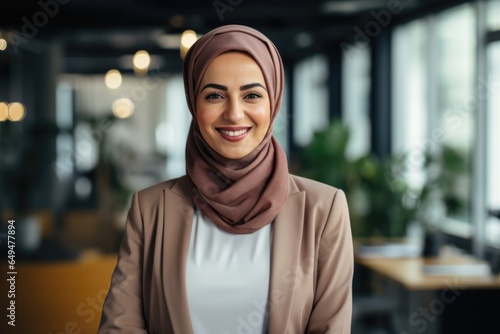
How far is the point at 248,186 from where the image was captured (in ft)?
4.59

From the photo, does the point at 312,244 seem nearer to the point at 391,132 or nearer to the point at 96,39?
the point at 391,132

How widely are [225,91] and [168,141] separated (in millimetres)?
16333

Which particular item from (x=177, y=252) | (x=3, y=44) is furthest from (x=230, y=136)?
(x=3, y=44)

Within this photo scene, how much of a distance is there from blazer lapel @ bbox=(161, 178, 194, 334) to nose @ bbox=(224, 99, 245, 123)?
22 cm

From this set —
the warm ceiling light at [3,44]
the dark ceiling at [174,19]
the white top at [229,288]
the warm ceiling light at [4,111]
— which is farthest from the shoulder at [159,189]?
the warm ceiling light at [4,111]

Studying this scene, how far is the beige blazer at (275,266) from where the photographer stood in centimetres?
136

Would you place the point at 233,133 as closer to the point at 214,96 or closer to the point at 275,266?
the point at 214,96

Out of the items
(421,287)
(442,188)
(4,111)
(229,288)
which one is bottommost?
(421,287)

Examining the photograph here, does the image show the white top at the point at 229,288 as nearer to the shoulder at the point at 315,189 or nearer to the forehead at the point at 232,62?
the shoulder at the point at 315,189

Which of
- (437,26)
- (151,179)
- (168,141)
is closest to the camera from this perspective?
(437,26)

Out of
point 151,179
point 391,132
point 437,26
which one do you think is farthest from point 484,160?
point 151,179

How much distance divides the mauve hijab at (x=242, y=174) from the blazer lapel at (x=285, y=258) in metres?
0.03

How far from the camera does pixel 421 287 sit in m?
4.09

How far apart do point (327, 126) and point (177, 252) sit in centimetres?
560
